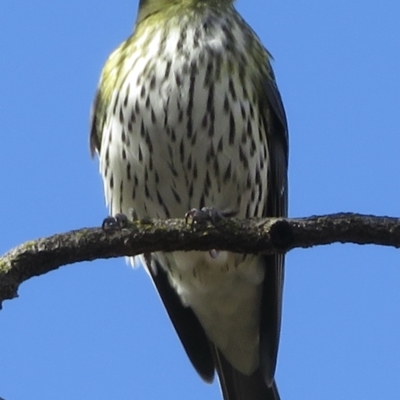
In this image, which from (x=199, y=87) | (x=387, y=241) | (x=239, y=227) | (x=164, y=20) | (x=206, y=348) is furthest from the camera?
(x=206, y=348)

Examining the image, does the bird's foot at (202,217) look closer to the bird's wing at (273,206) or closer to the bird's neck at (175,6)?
the bird's wing at (273,206)

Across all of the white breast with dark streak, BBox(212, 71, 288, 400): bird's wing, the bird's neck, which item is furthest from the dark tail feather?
the bird's neck

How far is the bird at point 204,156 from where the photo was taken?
5512 millimetres

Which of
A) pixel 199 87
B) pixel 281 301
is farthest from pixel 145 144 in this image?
pixel 281 301

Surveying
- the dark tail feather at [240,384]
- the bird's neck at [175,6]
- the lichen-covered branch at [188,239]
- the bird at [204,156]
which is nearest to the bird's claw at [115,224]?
the lichen-covered branch at [188,239]

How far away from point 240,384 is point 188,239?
2.51 meters

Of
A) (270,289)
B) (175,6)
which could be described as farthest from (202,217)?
(175,6)

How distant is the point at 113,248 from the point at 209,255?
81.2 inches

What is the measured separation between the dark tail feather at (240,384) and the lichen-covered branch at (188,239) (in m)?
2.38

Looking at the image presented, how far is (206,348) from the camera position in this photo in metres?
6.44

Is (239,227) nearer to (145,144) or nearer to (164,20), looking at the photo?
(145,144)

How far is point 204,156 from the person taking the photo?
5.50m

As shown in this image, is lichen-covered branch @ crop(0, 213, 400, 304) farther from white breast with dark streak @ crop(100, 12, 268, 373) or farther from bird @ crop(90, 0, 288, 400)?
white breast with dark streak @ crop(100, 12, 268, 373)

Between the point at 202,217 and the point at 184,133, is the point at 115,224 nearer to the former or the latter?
the point at 202,217
